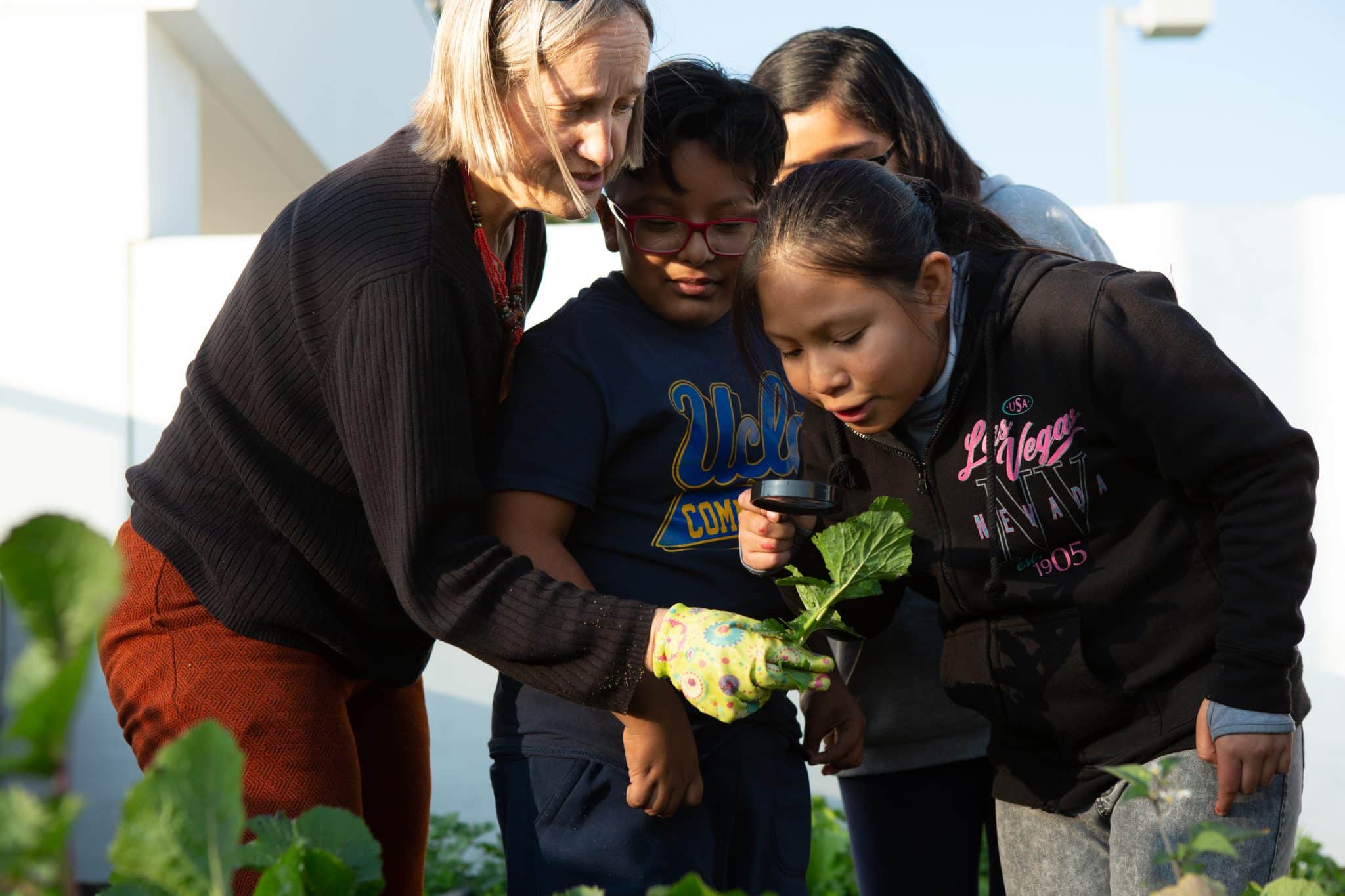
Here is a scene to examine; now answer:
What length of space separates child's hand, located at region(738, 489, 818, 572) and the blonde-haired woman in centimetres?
23

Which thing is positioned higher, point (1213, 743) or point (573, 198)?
point (573, 198)

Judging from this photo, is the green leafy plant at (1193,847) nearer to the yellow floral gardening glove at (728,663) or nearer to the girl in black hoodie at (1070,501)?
the yellow floral gardening glove at (728,663)

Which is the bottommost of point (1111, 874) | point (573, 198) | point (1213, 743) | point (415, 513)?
point (1111, 874)

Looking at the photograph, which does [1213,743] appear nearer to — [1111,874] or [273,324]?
[1111,874]

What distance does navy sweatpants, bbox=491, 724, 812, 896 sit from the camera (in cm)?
173

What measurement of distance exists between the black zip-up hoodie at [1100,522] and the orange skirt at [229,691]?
698mm

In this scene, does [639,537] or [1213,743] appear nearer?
[1213,743]

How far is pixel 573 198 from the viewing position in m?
1.67

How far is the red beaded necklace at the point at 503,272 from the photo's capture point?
1.74m

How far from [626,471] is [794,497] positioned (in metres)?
0.31

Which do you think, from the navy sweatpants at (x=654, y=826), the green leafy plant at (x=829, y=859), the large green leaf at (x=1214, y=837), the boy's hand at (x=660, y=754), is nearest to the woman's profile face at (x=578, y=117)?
the boy's hand at (x=660, y=754)

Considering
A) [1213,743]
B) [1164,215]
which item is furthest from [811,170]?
[1164,215]

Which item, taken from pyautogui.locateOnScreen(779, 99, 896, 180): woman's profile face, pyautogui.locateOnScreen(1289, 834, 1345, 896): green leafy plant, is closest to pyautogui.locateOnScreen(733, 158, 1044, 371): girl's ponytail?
pyautogui.locateOnScreen(779, 99, 896, 180): woman's profile face

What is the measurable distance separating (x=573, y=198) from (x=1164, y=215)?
11.1 feet
